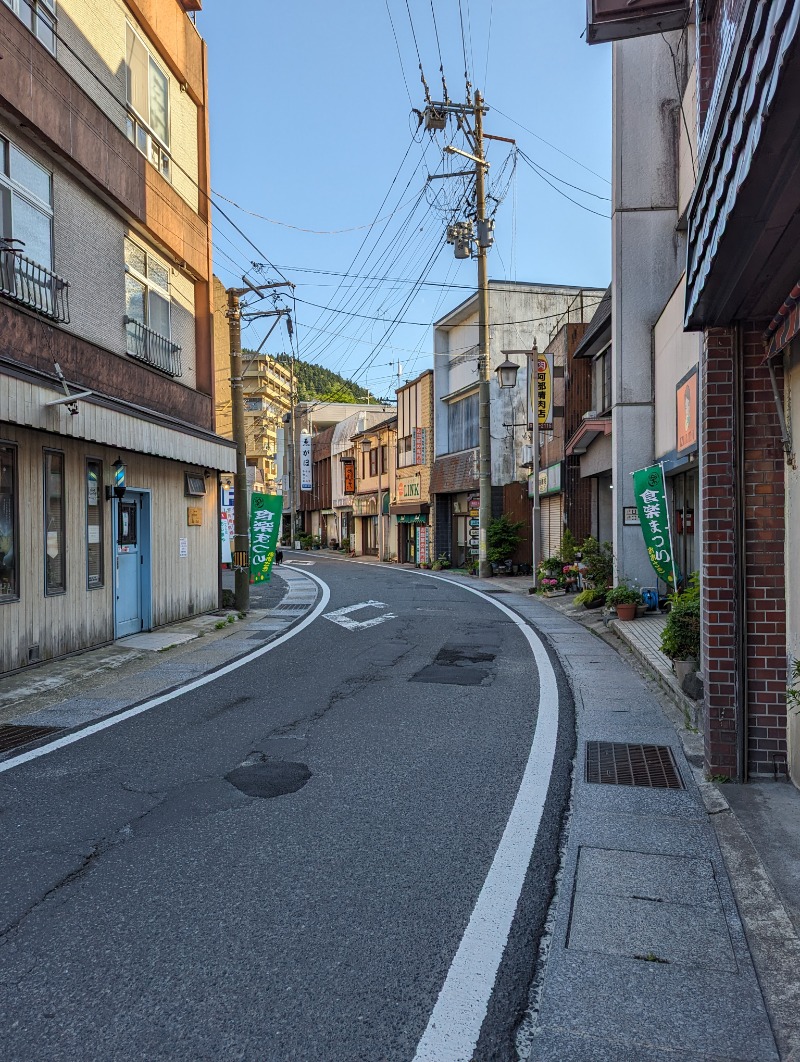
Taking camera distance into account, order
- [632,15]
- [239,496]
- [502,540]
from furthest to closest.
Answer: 1. [502,540]
2. [239,496]
3. [632,15]

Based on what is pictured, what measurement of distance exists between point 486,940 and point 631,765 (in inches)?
123

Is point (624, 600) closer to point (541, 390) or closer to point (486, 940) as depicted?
point (541, 390)

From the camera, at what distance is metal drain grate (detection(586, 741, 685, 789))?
19.7 ft

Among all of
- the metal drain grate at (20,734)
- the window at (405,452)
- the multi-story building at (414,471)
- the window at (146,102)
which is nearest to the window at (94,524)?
the metal drain grate at (20,734)

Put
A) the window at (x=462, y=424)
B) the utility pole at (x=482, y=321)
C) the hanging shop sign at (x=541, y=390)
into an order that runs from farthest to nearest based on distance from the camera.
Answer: the window at (x=462, y=424) < the utility pole at (x=482, y=321) < the hanging shop sign at (x=541, y=390)

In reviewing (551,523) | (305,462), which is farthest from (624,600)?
(305,462)

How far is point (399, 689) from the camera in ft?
30.3

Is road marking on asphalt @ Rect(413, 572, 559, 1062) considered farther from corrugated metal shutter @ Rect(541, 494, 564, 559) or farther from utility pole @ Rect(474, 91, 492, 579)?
utility pole @ Rect(474, 91, 492, 579)

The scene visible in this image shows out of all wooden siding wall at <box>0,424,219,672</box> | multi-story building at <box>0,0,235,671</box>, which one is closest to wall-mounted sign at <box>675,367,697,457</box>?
multi-story building at <box>0,0,235,671</box>

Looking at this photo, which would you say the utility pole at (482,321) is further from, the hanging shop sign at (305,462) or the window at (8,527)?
the hanging shop sign at (305,462)

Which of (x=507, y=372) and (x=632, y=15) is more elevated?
(x=632, y=15)

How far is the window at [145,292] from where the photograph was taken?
1356 centimetres

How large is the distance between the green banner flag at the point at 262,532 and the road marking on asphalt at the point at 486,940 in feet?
38.5

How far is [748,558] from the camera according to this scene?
5887 mm
